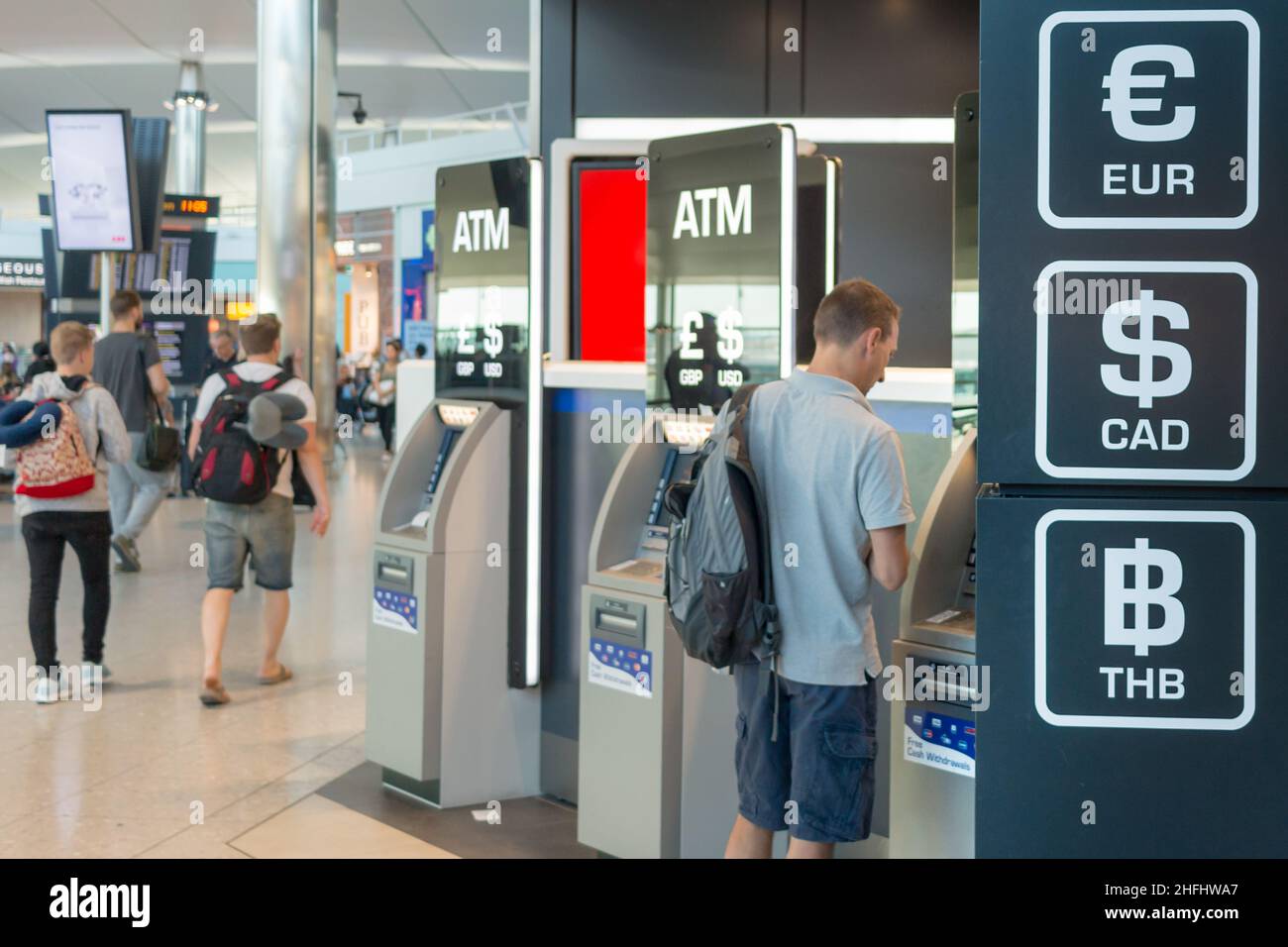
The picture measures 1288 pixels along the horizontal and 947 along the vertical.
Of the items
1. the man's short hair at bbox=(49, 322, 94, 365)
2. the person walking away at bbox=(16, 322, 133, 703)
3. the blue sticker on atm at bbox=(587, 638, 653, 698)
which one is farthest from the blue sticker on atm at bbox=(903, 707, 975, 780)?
the man's short hair at bbox=(49, 322, 94, 365)

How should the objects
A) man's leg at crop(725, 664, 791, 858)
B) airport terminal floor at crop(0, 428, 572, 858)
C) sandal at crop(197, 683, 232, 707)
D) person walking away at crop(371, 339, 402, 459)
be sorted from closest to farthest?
1. man's leg at crop(725, 664, 791, 858)
2. airport terminal floor at crop(0, 428, 572, 858)
3. sandal at crop(197, 683, 232, 707)
4. person walking away at crop(371, 339, 402, 459)

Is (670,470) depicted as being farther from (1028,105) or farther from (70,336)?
(70,336)

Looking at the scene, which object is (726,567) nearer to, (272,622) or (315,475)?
(315,475)

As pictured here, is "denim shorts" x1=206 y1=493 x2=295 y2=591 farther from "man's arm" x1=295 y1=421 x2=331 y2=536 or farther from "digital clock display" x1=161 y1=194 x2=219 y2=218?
"digital clock display" x1=161 y1=194 x2=219 y2=218

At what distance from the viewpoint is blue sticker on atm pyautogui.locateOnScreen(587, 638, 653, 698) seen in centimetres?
335

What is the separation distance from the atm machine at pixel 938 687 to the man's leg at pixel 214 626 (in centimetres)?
316

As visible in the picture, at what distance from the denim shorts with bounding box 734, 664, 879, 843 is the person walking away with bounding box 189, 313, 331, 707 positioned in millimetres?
2727

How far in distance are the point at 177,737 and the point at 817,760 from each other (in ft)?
9.44

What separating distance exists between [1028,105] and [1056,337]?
253 mm

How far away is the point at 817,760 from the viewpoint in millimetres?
2553

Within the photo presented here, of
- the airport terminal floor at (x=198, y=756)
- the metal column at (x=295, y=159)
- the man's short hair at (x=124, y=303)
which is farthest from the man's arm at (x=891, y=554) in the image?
the metal column at (x=295, y=159)

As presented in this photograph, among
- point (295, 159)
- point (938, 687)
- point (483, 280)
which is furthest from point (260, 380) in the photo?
point (295, 159)

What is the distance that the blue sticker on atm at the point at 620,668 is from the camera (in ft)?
11.0
